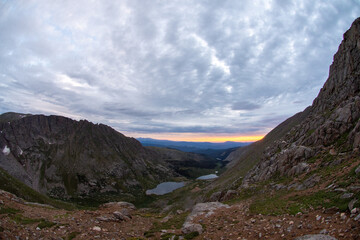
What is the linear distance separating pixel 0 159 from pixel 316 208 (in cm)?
22308

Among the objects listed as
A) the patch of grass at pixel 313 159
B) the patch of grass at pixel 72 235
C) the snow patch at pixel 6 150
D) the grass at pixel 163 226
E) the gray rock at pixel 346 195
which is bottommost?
the snow patch at pixel 6 150

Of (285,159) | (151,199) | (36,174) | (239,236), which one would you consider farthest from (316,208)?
(36,174)

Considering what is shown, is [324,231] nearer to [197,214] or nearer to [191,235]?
[191,235]

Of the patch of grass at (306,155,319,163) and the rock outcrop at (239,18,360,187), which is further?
the patch of grass at (306,155,319,163)

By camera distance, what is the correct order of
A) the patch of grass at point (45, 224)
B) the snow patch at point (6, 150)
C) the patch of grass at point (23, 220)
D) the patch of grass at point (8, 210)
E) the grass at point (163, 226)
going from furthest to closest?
the snow patch at point (6, 150)
the grass at point (163, 226)
the patch of grass at point (8, 210)
the patch of grass at point (23, 220)
the patch of grass at point (45, 224)

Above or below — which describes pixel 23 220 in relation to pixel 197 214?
above

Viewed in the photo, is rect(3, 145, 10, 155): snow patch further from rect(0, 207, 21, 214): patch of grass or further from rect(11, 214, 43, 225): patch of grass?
rect(11, 214, 43, 225): patch of grass

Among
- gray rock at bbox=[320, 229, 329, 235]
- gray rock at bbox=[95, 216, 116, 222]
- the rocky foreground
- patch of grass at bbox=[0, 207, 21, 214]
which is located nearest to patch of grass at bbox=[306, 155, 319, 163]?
the rocky foreground

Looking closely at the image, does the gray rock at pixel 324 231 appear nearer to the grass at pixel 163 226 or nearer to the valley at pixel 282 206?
the valley at pixel 282 206

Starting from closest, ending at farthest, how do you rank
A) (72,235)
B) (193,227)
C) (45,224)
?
(72,235) → (45,224) → (193,227)

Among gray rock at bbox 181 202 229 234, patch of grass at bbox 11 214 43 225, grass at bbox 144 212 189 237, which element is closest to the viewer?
patch of grass at bbox 11 214 43 225

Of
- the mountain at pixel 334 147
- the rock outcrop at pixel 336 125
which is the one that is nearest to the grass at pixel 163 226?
the mountain at pixel 334 147

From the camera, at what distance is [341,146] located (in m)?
31.3

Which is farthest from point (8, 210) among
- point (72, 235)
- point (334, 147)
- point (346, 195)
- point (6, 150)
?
point (6, 150)
